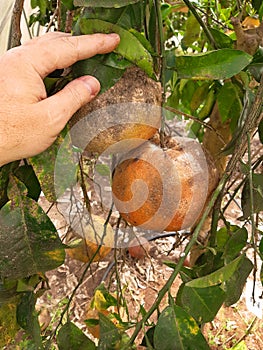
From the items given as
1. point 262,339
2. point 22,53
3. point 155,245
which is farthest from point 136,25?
point 155,245

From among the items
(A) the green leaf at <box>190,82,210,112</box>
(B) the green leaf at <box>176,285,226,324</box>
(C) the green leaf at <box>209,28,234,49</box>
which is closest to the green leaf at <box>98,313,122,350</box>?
(B) the green leaf at <box>176,285,226,324</box>

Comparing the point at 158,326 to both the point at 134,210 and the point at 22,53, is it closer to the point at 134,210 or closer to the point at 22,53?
the point at 134,210

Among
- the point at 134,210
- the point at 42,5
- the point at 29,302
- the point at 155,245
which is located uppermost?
the point at 42,5

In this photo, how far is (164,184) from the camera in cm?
60

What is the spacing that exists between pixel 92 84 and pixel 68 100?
3cm

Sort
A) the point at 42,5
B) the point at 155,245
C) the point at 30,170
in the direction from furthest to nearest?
the point at 155,245
the point at 42,5
the point at 30,170

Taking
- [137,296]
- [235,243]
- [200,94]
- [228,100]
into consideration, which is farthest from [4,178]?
[137,296]

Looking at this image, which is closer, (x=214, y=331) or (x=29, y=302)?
(x=29, y=302)

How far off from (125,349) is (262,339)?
47.8 inches

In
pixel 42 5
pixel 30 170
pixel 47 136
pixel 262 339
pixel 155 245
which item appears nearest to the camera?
pixel 47 136

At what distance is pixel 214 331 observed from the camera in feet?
5.74

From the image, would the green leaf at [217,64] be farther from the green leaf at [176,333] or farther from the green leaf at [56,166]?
the green leaf at [176,333]

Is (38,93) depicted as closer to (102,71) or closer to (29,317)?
(102,71)

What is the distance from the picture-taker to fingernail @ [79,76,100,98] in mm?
534
